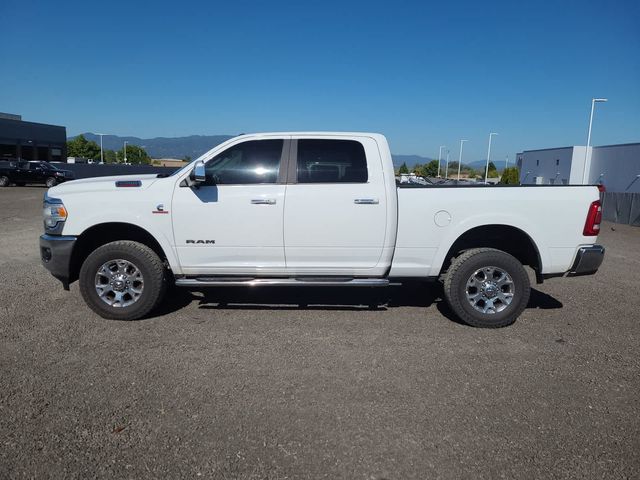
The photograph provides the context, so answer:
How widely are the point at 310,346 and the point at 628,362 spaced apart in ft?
9.72

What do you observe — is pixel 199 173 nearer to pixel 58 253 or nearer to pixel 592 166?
pixel 58 253

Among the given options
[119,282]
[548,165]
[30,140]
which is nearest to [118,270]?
[119,282]

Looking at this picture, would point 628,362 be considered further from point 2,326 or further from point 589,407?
point 2,326

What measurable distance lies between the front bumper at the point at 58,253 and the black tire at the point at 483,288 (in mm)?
4113

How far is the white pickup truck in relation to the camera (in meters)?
4.98

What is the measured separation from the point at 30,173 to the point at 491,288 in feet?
102

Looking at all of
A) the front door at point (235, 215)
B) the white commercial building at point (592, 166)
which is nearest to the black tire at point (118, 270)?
the front door at point (235, 215)

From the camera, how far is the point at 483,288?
5.13 m

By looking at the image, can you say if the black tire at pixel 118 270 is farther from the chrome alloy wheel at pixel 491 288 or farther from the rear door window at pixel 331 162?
the chrome alloy wheel at pixel 491 288

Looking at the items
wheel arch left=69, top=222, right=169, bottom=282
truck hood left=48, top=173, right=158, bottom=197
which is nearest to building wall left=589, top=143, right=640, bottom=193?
wheel arch left=69, top=222, right=169, bottom=282

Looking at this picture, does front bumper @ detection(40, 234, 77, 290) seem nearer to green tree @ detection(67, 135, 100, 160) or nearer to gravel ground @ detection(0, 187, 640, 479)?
gravel ground @ detection(0, 187, 640, 479)

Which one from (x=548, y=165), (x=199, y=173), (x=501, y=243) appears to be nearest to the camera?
(x=199, y=173)

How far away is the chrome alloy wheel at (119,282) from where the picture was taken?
16.6 ft

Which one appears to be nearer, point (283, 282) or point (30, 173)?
point (283, 282)
